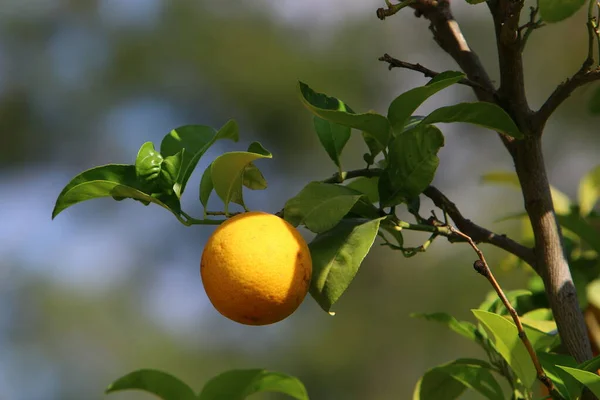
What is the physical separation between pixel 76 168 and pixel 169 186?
5.95m

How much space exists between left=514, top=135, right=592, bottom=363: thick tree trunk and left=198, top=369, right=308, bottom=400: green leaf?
247mm

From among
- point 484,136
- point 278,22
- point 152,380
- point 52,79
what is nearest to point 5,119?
point 52,79

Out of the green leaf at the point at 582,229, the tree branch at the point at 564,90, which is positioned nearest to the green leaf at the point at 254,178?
the tree branch at the point at 564,90

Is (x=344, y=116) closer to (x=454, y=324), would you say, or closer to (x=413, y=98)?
(x=413, y=98)

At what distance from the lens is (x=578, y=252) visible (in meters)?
0.89

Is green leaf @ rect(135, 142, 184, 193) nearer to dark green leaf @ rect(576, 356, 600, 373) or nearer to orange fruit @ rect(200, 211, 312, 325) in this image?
orange fruit @ rect(200, 211, 312, 325)

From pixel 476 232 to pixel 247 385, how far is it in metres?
0.26

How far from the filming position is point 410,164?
0.52m

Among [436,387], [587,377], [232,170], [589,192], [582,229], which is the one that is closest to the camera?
[587,377]

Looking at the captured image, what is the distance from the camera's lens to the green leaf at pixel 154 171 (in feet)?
1.74

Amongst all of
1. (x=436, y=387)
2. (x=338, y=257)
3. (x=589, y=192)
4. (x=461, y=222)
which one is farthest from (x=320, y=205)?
(x=589, y=192)

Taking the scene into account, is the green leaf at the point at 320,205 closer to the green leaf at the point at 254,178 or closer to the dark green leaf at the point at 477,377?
the green leaf at the point at 254,178

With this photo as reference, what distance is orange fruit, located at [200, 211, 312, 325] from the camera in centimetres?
49

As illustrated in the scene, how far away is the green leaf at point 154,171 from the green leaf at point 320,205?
0.09m
